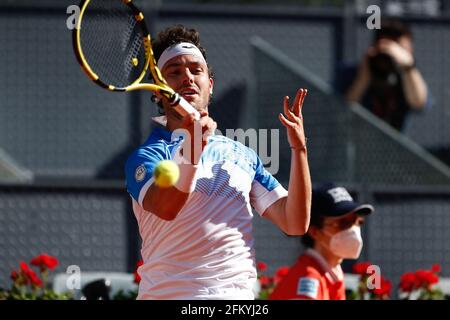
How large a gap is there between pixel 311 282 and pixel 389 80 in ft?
15.7

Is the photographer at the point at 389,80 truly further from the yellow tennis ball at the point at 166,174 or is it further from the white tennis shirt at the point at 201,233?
the yellow tennis ball at the point at 166,174

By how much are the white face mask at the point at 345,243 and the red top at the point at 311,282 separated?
3.8 inches

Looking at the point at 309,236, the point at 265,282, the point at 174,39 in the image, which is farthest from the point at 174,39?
the point at 265,282

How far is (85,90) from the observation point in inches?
419

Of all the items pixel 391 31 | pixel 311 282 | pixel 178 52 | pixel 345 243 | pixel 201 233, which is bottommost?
pixel 311 282

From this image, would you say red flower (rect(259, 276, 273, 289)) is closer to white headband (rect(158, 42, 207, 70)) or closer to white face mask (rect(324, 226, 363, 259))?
white face mask (rect(324, 226, 363, 259))

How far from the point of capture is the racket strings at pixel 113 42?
4797mm

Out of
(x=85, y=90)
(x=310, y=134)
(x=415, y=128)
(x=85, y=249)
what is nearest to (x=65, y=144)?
(x=85, y=90)

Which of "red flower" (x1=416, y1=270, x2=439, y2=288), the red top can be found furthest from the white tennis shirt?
"red flower" (x1=416, y1=270, x2=439, y2=288)

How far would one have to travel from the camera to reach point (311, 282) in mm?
6133

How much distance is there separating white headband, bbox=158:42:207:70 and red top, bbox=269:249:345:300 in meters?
1.74

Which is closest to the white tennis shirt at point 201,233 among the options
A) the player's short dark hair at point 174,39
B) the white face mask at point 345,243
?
the player's short dark hair at point 174,39

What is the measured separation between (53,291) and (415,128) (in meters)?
4.96

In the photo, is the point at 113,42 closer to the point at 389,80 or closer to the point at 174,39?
the point at 174,39
